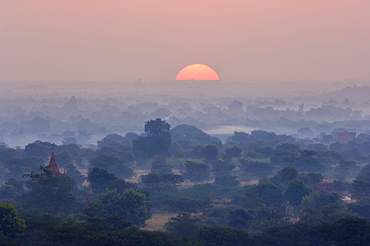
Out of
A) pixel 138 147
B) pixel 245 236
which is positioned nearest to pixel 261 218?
pixel 245 236

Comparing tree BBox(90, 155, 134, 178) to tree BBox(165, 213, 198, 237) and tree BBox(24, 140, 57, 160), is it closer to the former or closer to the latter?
tree BBox(24, 140, 57, 160)

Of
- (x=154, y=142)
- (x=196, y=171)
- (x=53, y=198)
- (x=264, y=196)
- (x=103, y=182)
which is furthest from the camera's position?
(x=154, y=142)

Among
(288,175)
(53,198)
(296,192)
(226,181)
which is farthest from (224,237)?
(226,181)

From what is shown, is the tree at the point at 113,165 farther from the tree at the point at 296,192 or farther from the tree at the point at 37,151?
the tree at the point at 296,192

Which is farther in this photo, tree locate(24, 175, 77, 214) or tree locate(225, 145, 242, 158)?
tree locate(225, 145, 242, 158)

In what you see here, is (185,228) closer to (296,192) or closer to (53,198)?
(53,198)

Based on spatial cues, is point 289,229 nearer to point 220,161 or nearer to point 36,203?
point 36,203

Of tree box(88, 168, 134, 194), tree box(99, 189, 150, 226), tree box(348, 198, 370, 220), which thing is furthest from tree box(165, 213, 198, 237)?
tree box(348, 198, 370, 220)
